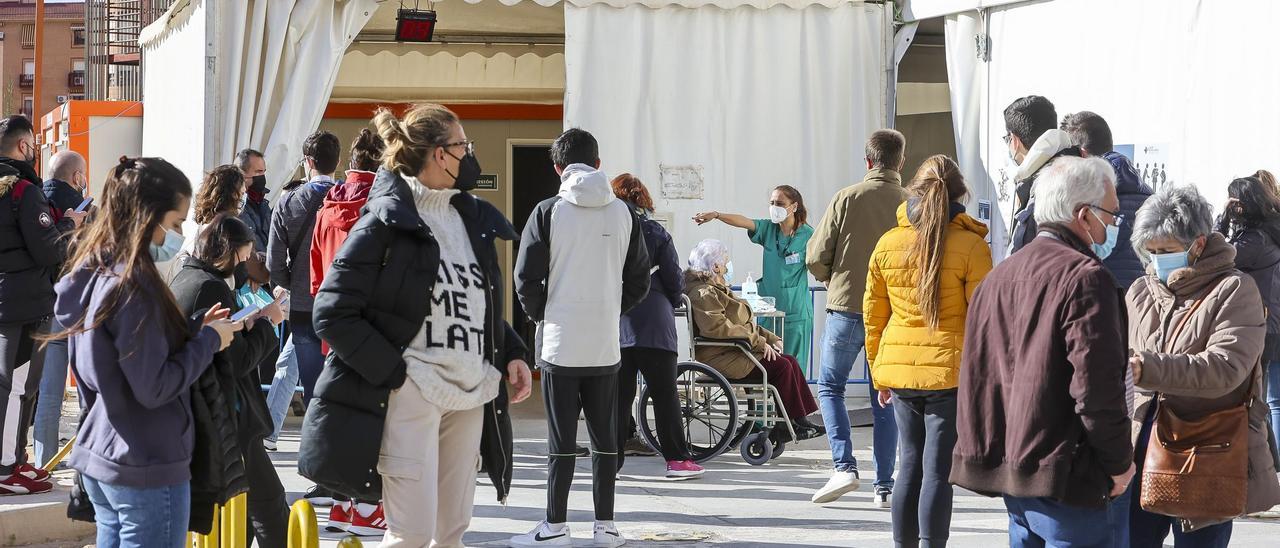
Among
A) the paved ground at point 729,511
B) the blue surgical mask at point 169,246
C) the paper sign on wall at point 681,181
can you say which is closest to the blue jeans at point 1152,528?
the paved ground at point 729,511

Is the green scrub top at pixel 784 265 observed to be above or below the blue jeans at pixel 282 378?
above

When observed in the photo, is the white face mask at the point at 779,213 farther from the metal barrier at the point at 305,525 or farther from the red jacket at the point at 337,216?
the metal barrier at the point at 305,525

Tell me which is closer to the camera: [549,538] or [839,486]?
[549,538]

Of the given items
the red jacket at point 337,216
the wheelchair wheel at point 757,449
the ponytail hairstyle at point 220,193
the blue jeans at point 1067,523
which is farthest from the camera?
the wheelchair wheel at point 757,449

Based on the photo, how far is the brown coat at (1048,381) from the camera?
3.89 meters

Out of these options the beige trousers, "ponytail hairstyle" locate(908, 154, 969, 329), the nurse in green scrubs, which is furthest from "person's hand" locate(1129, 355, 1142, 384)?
the nurse in green scrubs

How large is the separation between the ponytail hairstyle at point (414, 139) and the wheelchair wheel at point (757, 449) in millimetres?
4908

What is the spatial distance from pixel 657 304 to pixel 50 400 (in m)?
3.14

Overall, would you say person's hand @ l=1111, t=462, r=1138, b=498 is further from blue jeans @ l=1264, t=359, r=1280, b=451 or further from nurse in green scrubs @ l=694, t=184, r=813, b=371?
Answer: nurse in green scrubs @ l=694, t=184, r=813, b=371

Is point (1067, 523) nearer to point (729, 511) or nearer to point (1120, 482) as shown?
point (1120, 482)

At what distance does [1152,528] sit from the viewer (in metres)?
4.97

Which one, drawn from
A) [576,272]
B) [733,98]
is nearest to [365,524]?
[576,272]

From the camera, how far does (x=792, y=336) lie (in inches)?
407

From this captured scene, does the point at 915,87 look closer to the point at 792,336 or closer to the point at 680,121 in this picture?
the point at 680,121
